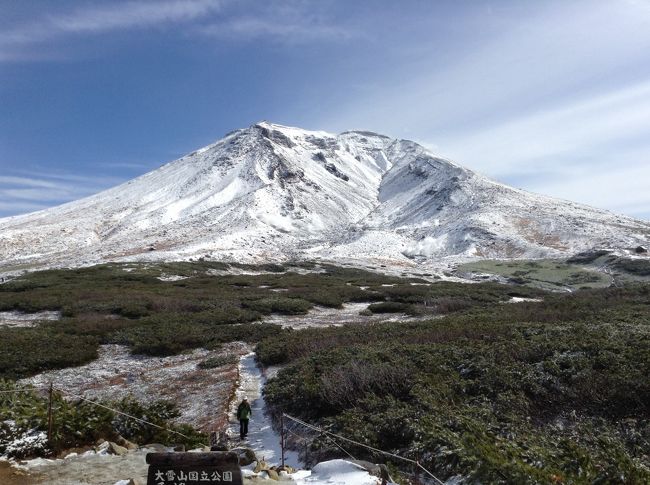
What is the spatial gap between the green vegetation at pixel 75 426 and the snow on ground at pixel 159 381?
216 centimetres

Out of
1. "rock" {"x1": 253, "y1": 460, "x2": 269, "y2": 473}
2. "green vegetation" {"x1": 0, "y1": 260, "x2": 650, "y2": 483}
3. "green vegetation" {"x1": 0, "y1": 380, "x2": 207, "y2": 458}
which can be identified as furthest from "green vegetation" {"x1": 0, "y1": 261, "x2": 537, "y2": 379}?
"rock" {"x1": 253, "y1": 460, "x2": 269, "y2": 473}

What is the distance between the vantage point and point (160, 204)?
130 meters

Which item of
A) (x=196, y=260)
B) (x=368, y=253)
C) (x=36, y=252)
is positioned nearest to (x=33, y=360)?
(x=196, y=260)

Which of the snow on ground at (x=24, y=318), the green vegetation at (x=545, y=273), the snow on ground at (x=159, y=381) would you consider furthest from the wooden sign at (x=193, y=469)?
the green vegetation at (x=545, y=273)

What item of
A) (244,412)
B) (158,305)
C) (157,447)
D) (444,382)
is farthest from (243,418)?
(158,305)

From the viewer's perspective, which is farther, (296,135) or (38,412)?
(296,135)

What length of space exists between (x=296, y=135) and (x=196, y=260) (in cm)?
13421

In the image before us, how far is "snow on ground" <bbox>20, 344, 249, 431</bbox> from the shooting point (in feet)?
46.0

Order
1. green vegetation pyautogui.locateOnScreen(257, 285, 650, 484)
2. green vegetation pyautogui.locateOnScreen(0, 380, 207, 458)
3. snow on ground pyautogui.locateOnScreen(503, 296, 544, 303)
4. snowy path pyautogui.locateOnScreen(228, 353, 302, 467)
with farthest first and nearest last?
snow on ground pyautogui.locateOnScreen(503, 296, 544, 303), snowy path pyautogui.locateOnScreen(228, 353, 302, 467), green vegetation pyautogui.locateOnScreen(0, 380, 207, 458), green vegetation pyautogui.locateOnScreen(257, 285, 650, 484)

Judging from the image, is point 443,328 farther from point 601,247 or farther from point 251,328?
point 601,247

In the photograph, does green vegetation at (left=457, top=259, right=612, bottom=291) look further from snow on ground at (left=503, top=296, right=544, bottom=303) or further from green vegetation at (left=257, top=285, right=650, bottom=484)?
green vegetation at (left=257, top=285, right=650, bottom=484)

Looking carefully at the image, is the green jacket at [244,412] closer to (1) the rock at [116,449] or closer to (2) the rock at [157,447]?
(2) the rock at [157,447]

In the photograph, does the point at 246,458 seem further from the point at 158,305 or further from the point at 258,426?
the point at 158,305

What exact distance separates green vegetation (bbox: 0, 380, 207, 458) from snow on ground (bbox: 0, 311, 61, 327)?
61.4 feet
